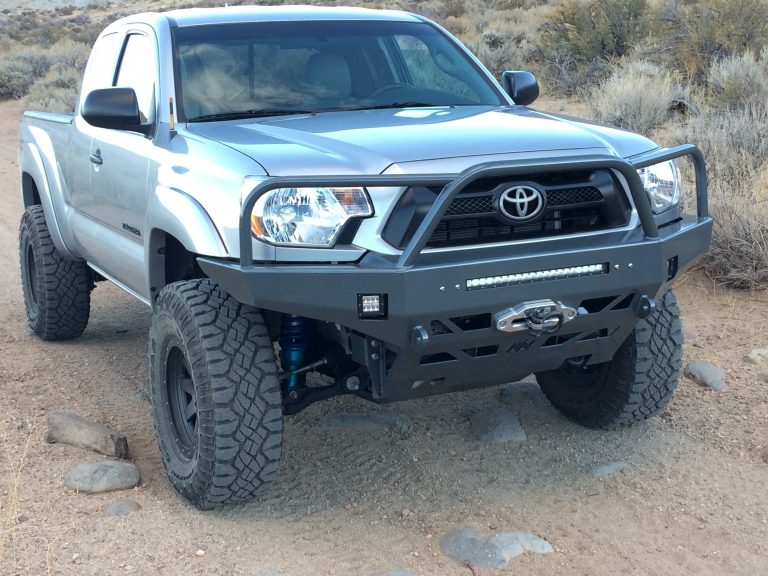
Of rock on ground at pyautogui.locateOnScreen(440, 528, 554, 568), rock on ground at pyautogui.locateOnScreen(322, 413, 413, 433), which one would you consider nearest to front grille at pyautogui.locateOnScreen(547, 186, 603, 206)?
rock on ground at pyautogui.locateOnScreen(440, 528, 554, 568)

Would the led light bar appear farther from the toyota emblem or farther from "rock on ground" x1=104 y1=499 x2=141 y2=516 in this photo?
"rock on ground" x1=104 y1=499 x2=141 y2=516

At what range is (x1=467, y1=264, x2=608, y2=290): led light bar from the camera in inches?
128

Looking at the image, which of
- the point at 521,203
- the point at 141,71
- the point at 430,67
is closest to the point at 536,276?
the point at 521,203

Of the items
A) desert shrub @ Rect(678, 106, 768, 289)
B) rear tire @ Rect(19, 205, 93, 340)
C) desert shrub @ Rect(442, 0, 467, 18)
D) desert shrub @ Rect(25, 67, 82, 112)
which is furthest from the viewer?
desert shrub @ Rect(442, 0, 467, 18)

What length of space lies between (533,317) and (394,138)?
2.74ft

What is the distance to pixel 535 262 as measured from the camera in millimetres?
3299

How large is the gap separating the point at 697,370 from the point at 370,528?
7.55 ft

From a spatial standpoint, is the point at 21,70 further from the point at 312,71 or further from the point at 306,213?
the point at 306,213

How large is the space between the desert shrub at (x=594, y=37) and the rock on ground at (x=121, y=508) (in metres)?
11.1

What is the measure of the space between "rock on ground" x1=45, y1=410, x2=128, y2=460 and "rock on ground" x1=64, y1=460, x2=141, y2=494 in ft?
0.85

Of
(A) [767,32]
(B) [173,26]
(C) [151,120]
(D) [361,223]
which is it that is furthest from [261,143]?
(A) [767,32]

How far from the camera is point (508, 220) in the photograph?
3.34 metres

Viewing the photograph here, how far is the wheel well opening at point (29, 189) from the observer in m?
6.41

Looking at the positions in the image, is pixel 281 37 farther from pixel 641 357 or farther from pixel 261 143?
pixel 641 357
